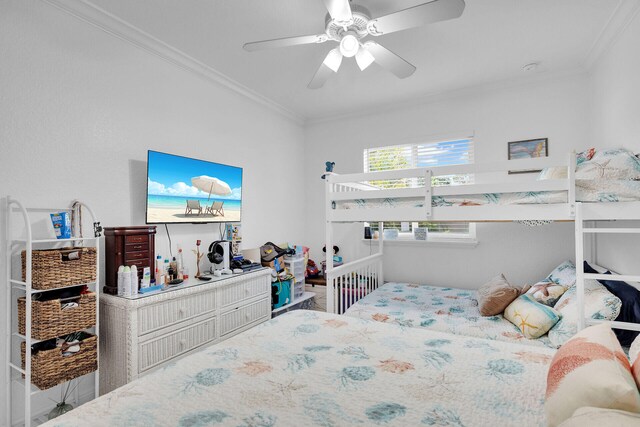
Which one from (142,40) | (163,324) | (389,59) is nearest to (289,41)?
(389,59)

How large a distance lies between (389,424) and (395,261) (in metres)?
2.91

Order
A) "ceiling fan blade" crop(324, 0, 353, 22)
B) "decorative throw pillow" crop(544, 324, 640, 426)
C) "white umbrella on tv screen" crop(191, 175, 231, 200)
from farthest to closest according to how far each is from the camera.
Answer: "white umbrella on tv screen" crop(191, 175, 231, 200) → "ceiling fan blade" crop(324, 0, 353, 22) → "decorative throw pillow" crop(544, 324, 640, 426)

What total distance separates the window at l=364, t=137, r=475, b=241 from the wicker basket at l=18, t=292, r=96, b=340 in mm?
2939

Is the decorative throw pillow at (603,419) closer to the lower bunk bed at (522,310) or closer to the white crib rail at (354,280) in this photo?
the lower bunk bed at (522,310)

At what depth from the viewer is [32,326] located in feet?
5.81

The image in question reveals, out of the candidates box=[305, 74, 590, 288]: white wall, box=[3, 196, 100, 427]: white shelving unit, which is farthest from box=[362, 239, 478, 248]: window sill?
box=[3, 196, 100, 427]: white shelving unit

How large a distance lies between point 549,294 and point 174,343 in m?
2.70

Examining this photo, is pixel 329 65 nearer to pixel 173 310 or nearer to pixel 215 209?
pixel 215 209

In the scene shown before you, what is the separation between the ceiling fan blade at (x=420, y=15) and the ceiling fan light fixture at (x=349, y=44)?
0.34 ft

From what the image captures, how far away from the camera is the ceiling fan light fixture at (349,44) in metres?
1.93

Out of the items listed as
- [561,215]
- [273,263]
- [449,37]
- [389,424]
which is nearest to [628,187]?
[561,215]

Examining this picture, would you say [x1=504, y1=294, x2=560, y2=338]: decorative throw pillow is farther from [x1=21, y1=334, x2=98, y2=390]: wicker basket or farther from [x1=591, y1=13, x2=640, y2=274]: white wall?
[x1=21, y1=334, x2=98, y2=390]: wicker basket

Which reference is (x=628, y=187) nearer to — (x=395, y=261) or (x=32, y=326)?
(x=395, y=261)

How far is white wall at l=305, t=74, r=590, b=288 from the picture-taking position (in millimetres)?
3096
